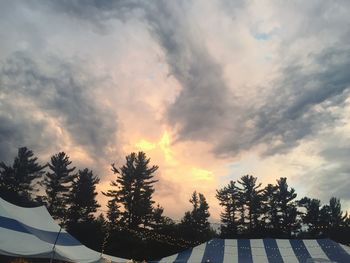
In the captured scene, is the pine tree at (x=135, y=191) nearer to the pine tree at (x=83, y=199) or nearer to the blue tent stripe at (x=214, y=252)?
the pine tree at (x=83, y=199)

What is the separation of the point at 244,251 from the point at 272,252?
1.57m

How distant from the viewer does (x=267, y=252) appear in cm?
1920

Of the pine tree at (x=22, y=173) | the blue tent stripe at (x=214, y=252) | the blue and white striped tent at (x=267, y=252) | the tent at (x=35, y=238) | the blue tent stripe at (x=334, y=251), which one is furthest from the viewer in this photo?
the pine tree at (x=22, y=173)

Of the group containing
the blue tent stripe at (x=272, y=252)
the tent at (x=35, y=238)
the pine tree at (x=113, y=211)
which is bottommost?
the tent at (x=35, y=238)

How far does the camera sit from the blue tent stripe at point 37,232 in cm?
1189

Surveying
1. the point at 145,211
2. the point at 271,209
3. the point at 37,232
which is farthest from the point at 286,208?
the point at 37,232

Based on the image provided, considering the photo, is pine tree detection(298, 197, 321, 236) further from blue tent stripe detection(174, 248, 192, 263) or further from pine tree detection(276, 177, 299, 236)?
blue tent stripe detection(174, 248, 192, 263)

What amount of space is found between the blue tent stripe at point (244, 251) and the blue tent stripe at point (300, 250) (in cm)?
252

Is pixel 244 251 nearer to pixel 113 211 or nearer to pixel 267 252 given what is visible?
pixel 267 252

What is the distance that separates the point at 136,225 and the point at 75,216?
6369 millimetres

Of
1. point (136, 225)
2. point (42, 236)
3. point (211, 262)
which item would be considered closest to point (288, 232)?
point (136, 225)

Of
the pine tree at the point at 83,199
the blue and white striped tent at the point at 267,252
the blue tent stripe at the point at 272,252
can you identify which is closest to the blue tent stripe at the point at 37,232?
the blue and white striped tent at the point at 267,252

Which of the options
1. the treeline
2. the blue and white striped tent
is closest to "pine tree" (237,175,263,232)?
the treeline

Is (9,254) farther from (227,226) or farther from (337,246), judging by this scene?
(227,226)
